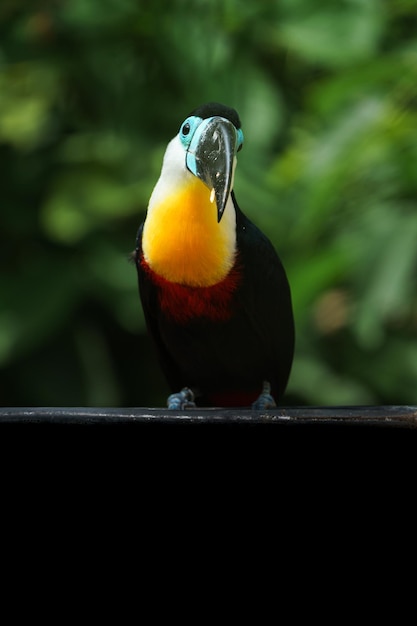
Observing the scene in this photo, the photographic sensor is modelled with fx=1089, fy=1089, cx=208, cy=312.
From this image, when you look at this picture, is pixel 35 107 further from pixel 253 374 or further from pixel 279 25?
pixel 253 374

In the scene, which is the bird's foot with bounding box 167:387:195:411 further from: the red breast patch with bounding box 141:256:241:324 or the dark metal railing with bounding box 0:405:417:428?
the dark metal railing with bounding box 0:405:417:428

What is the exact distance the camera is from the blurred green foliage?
209cm

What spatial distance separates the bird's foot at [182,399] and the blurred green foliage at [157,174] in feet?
1.16

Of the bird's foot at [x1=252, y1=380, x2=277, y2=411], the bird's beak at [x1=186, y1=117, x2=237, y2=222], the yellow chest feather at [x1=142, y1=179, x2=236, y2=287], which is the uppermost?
the bird's beak at [x1=186, y1=117, x2=237, y2=222]

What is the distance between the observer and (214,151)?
3.77 feet

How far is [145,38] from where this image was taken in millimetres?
2615

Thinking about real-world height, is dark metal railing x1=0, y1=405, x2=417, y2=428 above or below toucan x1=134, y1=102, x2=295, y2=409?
below

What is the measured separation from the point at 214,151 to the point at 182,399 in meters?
0.57

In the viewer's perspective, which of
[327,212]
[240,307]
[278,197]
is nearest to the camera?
[240,307]

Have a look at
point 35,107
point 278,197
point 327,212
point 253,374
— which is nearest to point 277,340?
point 253,374

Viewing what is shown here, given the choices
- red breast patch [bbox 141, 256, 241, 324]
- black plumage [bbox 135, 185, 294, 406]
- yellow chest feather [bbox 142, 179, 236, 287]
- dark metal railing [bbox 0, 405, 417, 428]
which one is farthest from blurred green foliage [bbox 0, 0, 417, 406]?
dark metal railing [bbox 0, 405, 417, 428]

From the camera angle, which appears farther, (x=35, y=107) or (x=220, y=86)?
(x=35, y=107)

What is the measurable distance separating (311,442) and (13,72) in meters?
2.39

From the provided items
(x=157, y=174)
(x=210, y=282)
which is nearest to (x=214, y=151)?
(x=210, y=282)
